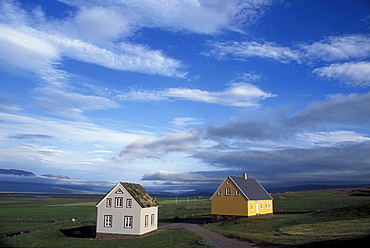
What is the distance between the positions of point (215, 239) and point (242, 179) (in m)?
29.2

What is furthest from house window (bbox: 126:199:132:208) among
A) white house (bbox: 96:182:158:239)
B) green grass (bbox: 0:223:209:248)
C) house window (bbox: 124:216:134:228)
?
green grass (bbox: 0:223:209:248)

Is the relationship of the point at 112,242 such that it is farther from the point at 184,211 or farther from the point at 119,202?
the point at 184,211

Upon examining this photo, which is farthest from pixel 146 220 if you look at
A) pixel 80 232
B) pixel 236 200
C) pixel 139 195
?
pixel 236 200

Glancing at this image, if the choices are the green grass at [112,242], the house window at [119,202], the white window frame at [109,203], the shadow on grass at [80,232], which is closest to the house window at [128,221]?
the house window at [119,202]

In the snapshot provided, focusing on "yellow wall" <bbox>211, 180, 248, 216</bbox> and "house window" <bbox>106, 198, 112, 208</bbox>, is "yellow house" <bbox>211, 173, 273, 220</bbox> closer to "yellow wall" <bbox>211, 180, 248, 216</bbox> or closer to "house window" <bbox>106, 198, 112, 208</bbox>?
"yellow wall" <bbox>211, 180, 248, 216</bbox>

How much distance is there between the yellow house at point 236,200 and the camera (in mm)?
57531

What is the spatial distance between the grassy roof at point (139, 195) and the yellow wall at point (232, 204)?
53.6 feet

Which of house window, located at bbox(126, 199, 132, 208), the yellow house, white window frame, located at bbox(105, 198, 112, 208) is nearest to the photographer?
house window, located at bbox(126, 199, 132, 208)

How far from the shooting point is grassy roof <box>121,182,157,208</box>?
44.9 meters

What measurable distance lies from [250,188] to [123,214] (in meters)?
28.9

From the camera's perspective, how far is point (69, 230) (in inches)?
2014

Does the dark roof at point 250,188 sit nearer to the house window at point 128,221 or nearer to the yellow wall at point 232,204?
the yellow wall at point 232,204

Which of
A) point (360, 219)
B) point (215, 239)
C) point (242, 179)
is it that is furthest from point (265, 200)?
point (215, 239)

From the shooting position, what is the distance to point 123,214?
44344mm
